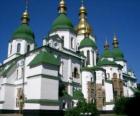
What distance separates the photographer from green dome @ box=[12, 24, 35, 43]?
119 feet

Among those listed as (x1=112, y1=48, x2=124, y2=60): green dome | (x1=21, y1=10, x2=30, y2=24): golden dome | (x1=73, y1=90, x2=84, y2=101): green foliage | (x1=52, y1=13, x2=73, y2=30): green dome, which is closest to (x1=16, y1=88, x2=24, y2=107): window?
(x1=73, y1=90, x2=84, y2=101): green foliage

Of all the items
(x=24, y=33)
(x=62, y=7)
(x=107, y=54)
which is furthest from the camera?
(x=107, y=54)

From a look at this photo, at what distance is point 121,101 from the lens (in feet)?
88.1

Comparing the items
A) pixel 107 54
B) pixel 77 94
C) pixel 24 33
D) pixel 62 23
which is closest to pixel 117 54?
pixel 107 54

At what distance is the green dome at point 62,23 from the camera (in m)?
36.9

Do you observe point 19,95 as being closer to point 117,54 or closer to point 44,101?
point 44,101

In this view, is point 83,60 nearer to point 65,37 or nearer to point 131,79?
point 65,37

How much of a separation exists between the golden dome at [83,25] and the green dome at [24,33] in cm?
1222

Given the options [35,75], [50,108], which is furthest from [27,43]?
[50,108]

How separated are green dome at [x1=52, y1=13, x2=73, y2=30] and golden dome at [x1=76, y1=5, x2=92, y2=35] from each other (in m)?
7.72

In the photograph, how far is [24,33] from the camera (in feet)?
120

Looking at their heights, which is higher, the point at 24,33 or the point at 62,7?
the point at 62,7

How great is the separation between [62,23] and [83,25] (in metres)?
11.0

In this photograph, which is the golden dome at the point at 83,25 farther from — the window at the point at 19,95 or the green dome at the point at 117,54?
the window at the point at 19,95
